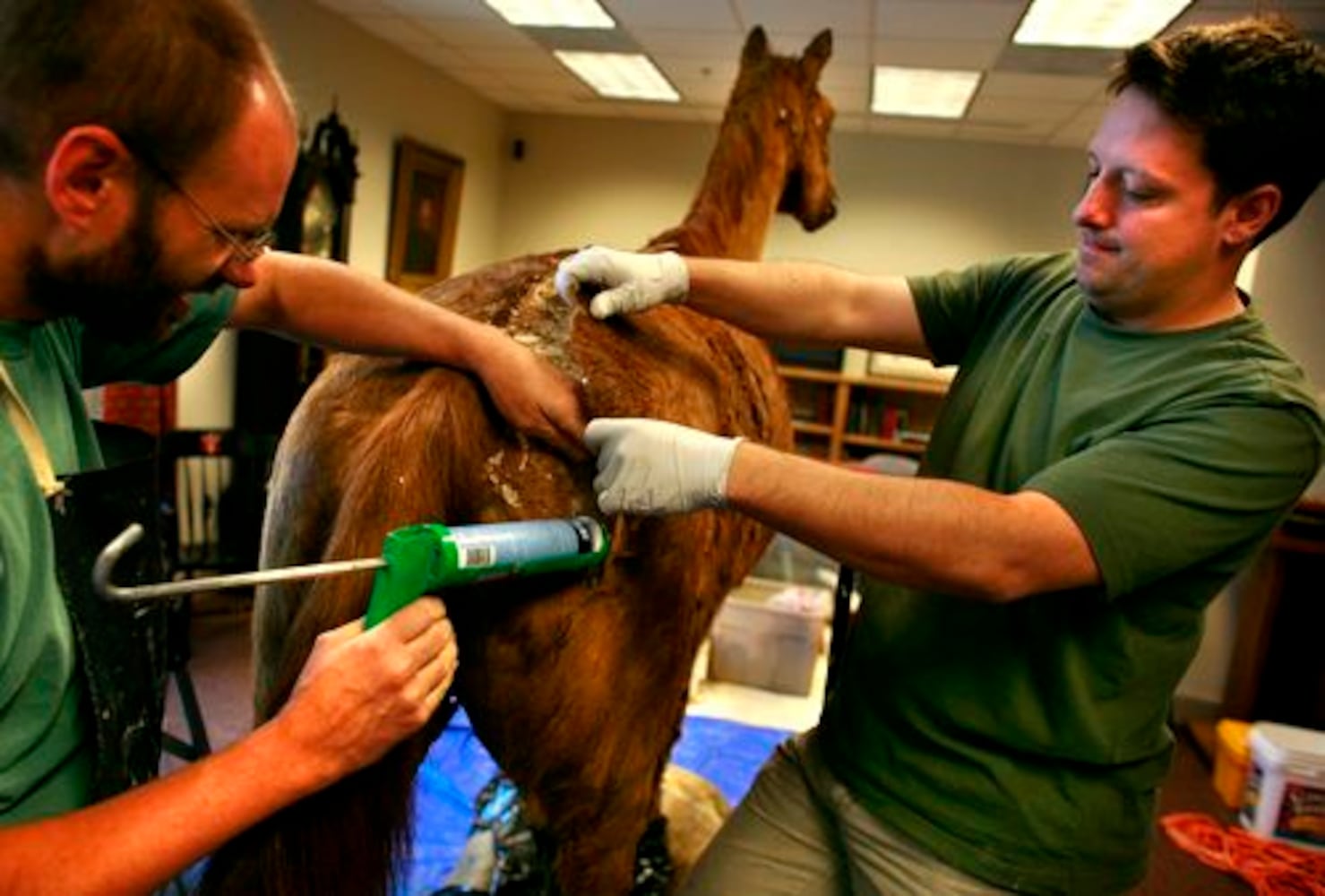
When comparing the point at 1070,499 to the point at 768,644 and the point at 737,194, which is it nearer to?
the point at 737,194

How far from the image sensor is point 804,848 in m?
1.55

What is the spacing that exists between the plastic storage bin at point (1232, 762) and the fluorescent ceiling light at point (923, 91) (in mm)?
4023

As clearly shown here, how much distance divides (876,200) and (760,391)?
6496mm

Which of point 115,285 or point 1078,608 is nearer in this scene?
point 115,285

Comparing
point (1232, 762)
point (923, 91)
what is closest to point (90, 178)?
point (1232, 762)

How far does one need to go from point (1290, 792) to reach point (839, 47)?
4.39 metres

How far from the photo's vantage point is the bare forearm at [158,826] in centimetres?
76

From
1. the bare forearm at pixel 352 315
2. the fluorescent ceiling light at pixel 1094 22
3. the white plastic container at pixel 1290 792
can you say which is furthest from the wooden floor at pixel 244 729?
the fluorescent ceiling light at pixel 1094 22

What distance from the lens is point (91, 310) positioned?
2.91 ft

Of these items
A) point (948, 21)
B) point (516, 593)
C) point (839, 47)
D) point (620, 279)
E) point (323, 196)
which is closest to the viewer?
point (516, 593)

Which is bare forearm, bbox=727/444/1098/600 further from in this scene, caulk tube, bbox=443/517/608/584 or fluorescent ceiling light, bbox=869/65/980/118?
fluorescent ceiling light, bbox=869/65/980/118

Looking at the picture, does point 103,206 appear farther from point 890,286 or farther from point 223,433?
point 223,433

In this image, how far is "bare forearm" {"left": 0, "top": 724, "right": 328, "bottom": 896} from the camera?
76 cm

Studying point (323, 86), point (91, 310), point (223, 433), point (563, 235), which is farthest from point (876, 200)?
point (91, 310)
